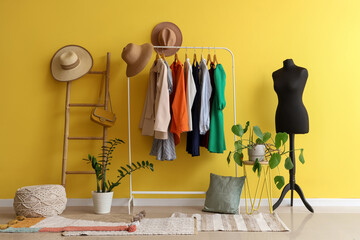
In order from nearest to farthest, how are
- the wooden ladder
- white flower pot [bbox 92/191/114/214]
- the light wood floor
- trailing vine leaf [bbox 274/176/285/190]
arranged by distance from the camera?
1. the light wood floor
2. trailing vine leaf [bbox 274/176/285/190]
3. white flower pot [bbox 92/191/114/214]
4. the wooden ladder

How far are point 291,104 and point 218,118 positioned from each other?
71 cm

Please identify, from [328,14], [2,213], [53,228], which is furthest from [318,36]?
[2,213]

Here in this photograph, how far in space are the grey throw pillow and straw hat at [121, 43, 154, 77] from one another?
4.36 ft

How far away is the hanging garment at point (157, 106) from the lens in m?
3.75

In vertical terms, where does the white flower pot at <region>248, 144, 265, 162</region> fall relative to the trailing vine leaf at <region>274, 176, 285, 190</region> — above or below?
above

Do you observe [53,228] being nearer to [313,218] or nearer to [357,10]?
[313,218]

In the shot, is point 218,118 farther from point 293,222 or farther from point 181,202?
point 293,222

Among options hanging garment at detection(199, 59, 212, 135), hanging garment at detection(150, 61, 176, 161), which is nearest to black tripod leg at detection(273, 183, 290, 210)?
hanging garment at detection(199, 59, 212, 135)

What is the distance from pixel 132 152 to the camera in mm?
4246

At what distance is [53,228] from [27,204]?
55 centimetres

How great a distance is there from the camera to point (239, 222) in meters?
3.34

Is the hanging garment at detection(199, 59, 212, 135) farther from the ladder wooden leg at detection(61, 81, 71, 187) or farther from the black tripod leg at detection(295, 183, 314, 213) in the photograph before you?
the ladder wooden leg at detection(61, 81, 71, 187)

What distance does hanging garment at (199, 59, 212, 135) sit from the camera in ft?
12.5

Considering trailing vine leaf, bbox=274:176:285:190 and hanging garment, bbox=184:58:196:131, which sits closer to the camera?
trailing vine leaf, bbox=274:176:285:190
